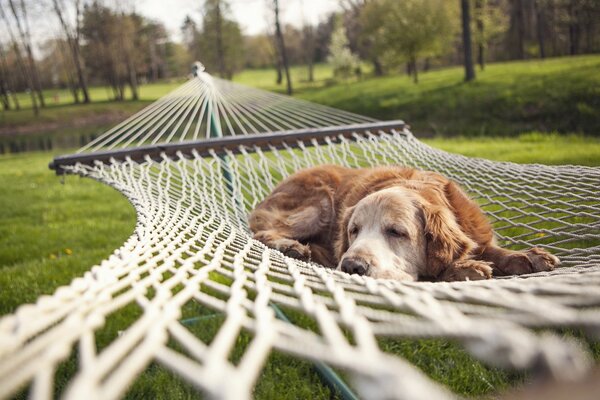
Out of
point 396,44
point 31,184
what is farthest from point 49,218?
point 396,44

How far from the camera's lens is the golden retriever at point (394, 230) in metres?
2.03

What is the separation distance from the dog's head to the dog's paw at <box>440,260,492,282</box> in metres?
0.11

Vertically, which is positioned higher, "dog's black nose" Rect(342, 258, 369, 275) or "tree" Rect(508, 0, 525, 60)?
"tree" Rect(508, 0, 525, 60)

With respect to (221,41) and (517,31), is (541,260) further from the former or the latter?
(221,41)

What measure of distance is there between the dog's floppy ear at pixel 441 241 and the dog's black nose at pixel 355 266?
0.45 metres

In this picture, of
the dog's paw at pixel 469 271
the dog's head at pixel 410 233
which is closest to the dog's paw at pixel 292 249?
the dog's head at pixel 410 233

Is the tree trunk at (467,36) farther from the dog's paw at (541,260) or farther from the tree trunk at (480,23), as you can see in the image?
the dog's paw at (541,260)

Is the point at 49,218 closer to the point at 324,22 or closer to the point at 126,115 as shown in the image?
the point at 126,115

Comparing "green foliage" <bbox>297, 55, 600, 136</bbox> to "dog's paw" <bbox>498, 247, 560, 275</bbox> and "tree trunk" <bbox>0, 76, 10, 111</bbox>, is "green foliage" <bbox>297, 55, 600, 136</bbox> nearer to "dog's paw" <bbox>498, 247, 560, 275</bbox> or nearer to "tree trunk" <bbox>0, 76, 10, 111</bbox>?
"dog's paw" <bbox>498, 247, 560, 275</bbox>

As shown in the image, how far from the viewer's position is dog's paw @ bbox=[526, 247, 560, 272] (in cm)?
197

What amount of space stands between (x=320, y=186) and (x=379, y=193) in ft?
2.73

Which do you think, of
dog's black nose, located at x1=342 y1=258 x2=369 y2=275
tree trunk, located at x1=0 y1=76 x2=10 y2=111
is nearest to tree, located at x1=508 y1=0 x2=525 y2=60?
dog's black nose, located at x1=342 y1=258 x2=369 y2=275

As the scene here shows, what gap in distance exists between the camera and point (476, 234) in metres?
2.40

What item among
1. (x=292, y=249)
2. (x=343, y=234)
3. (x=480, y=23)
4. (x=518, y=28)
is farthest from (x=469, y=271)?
(x=518, y=28)
